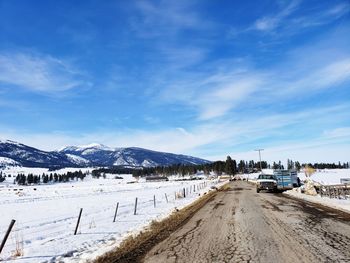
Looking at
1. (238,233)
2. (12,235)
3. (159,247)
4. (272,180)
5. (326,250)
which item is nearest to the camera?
(326,250)

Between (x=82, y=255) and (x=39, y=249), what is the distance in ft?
7.62

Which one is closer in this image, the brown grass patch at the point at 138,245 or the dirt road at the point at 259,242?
the dirt road at the point at 259,242

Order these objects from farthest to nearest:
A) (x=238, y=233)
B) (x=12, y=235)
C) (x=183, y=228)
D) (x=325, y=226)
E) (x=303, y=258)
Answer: (x=12, y=235)
(x=183, y=228)
(x=325, y=226)
(x=238, y=233)
(x=303, y=258)

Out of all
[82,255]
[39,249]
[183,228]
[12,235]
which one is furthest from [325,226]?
[12,235]

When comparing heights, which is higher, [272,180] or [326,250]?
[272,180]

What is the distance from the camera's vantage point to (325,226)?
14297 mm

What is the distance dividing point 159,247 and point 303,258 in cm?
433

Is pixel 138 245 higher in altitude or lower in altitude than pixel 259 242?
lower

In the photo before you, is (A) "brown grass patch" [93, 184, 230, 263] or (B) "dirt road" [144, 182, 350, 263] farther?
(A) "brown grass patch" [93, 184, 230, 263]

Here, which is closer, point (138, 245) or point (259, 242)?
point (259, 242)

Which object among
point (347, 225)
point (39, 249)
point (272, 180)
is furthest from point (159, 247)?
point (272, 180)

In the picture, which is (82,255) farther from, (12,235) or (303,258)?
(12,235)

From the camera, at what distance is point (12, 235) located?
1723cm

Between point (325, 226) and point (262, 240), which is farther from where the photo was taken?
point (325, 226)
